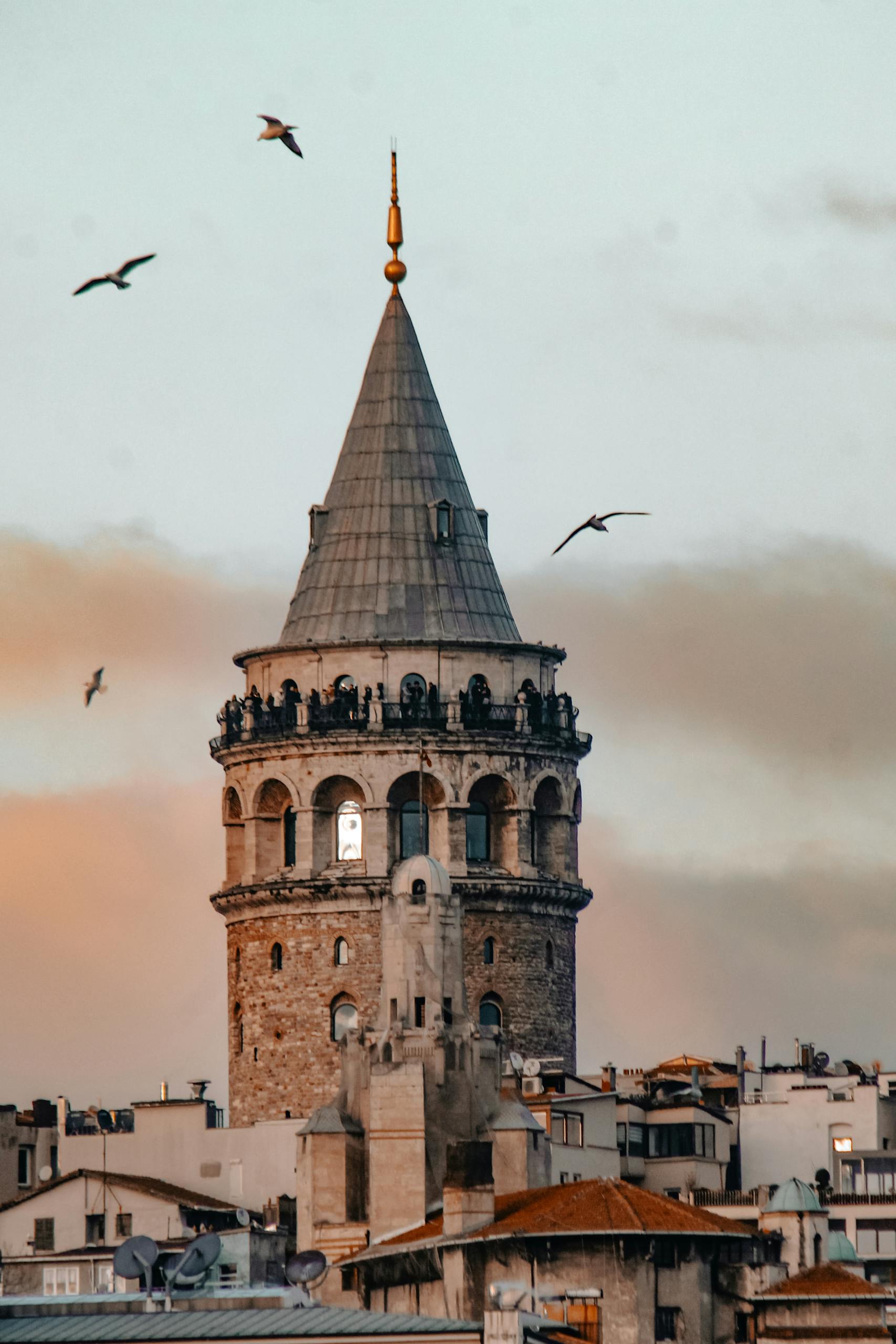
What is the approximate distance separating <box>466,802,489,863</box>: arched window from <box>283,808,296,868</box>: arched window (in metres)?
4.77

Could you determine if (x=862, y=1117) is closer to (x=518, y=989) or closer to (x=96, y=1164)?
(x=518, y=989)

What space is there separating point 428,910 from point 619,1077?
2168 centimetres

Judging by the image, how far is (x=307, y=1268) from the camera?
102 metres

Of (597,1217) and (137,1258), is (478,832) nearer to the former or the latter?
(597,1217)

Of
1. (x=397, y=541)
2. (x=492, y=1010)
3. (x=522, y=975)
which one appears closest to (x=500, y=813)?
(x=522, y=975)

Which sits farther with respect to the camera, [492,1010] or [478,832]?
[478,832]

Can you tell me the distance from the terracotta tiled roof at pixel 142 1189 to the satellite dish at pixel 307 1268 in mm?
19449

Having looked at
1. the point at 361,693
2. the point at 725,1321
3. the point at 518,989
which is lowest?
the point at 725,1321

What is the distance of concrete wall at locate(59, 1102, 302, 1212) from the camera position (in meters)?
127

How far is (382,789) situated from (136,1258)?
120 ft

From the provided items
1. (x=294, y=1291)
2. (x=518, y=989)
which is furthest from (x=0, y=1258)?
(x=294, y=1291)

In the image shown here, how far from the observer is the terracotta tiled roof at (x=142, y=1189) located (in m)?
124

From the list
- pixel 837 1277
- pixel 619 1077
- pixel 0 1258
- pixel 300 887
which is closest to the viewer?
pixel 837 1277

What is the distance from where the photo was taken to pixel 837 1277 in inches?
4151
